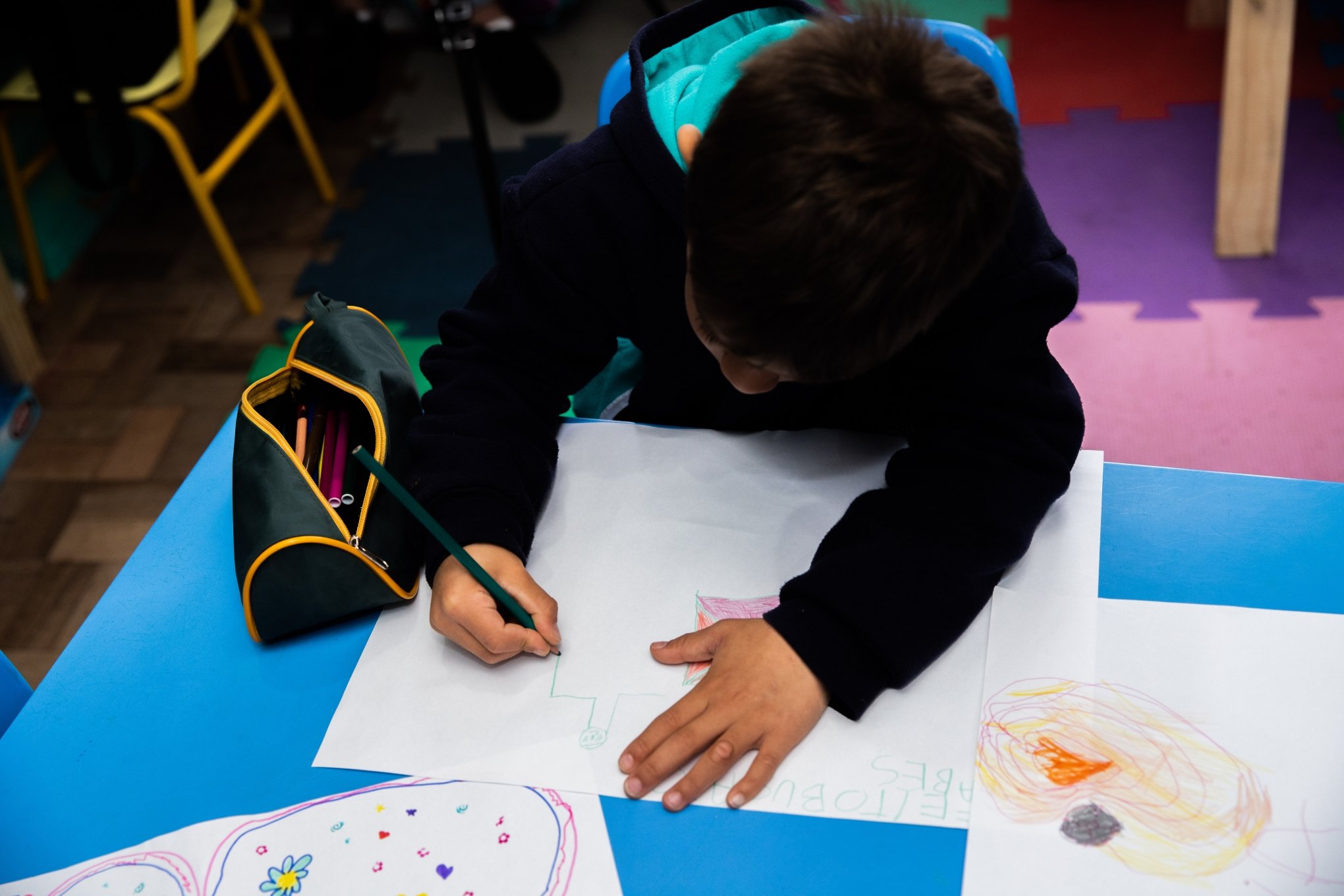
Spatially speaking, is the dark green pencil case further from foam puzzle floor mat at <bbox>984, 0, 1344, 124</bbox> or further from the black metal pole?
foam puzzle floor mat at <bbox>984, 0, 1344, 124</bbox>

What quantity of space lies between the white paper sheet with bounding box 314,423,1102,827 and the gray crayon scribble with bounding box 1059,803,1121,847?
6 centimetres

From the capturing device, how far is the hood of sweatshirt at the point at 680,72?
2.58 feet

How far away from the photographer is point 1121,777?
0.62m

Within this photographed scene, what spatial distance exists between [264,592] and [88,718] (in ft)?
0.46

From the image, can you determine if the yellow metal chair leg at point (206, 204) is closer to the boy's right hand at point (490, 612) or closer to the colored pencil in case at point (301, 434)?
→ the colored pencil in case at point (301, 434)

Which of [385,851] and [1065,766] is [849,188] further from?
[385,851]

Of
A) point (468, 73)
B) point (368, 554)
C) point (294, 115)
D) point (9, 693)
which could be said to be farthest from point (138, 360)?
point (368, 554)

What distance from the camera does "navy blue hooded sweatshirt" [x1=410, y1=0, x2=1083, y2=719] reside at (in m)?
0.70

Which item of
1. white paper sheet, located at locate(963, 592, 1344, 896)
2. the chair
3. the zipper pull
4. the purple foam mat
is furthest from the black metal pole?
white paper sheet, located at locate(963, 592, 1344, 896)

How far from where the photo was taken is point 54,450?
1832 mm

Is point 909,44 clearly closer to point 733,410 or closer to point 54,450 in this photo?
point 733,410

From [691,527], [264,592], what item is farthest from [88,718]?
[691,527]

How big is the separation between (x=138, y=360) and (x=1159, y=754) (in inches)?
74.0

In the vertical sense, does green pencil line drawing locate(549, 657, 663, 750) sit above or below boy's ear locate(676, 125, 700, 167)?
below
